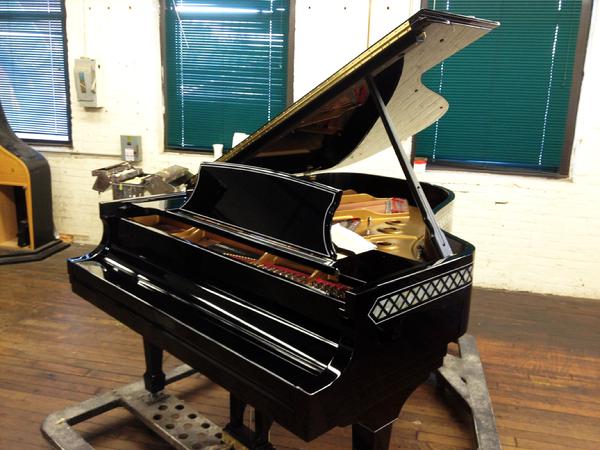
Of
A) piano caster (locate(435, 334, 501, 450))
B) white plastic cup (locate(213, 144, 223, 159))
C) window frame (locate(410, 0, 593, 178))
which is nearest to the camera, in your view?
piano caster (locate(435, 334, 501, 450))

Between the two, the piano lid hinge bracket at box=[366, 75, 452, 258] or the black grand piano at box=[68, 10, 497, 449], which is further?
the piano lid hinge bracket at box=[366, 75, 452, 258]

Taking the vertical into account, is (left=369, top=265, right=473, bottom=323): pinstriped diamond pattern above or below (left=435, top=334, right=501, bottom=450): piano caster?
above

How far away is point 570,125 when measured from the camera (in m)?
3.58

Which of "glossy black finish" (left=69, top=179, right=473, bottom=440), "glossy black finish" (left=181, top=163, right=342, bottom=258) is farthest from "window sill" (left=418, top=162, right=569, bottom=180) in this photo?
"glossy black finish" (left=181, top=163, right=342, bottom=258)

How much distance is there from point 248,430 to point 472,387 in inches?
40.5

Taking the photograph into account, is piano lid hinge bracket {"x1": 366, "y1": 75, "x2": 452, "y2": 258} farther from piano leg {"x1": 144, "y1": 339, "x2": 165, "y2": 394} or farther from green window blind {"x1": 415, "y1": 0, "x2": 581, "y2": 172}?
green window blind {"x1": 415, "y1": 0, "x2": 581, "y2": 172}

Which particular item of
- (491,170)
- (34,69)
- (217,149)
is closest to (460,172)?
(491,170)

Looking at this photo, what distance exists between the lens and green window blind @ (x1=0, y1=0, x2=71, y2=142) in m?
4.27

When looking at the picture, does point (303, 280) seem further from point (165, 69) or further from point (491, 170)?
point (165, 69)

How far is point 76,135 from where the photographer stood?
4.34m

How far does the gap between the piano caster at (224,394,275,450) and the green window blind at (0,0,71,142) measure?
135 inches

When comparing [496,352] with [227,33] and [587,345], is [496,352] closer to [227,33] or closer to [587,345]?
[587,345]

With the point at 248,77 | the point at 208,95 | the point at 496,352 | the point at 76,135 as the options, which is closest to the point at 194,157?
the point at 208,95

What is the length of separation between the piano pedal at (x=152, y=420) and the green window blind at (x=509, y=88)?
8.55 feet
